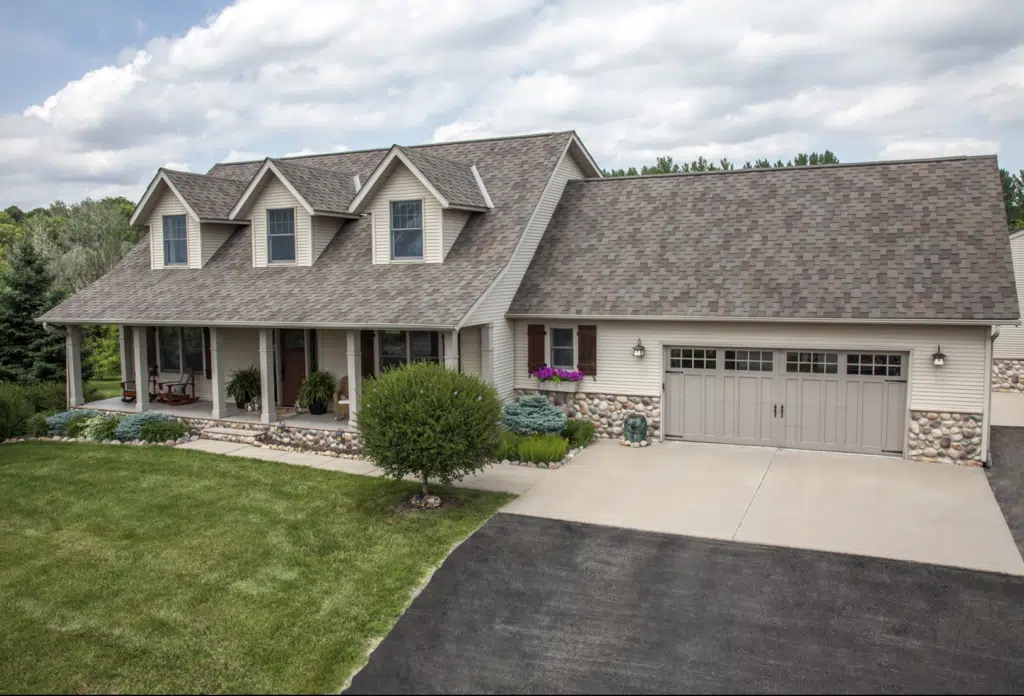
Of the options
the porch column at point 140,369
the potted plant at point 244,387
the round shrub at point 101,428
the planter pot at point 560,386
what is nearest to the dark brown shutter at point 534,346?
the planter pot at point 560,386

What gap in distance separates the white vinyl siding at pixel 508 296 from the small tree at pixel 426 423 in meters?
3.28

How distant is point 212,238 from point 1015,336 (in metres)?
23.6

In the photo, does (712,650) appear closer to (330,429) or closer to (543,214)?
(330,429)

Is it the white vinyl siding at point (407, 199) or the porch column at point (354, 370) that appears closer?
the porch column at point (354, 370)

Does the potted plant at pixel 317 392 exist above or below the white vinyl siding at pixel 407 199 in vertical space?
below

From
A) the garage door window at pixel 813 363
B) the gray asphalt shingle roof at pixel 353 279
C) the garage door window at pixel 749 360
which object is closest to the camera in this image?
the garage door window at pixel 813 363

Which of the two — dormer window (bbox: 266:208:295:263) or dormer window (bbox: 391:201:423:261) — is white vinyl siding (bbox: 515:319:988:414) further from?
dormer window (bbox: 266:208:295:263)

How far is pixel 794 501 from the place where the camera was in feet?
40.7

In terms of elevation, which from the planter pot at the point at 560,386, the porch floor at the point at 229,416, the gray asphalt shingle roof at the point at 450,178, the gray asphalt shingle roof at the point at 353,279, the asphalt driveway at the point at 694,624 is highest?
the gray asphalt shingle roof at the point at 450,178

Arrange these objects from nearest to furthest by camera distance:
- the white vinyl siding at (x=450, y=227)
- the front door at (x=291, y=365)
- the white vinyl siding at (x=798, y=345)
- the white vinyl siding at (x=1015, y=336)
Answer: the white vinyl siding at (x=798, y=345) → the white vinyl siding at (x=450, y=227) → the front door at (x=291, y=365) → the white vinyl siding at (x=1015, y=336)

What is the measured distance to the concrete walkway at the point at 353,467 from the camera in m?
13.7

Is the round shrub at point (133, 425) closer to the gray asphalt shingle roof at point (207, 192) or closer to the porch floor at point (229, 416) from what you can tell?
the porch floor at point (229, 416)

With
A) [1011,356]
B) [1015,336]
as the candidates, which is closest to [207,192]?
[1015,336]

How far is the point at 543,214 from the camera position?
18734 millimetres
